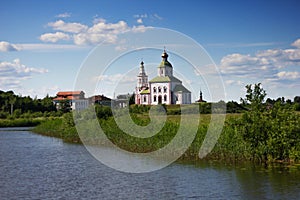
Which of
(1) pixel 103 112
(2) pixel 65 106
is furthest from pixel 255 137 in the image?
(2) pixel 65 106

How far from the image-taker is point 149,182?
67.0ft

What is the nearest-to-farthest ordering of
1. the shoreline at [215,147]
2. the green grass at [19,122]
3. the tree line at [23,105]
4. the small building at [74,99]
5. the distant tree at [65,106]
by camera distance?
the shoreline at [215,147] < the small building at [74,99] < the green grass at [19,122] < the tree line at [23,105] < the distant tree at [65,106]

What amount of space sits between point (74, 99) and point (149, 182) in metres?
75.3

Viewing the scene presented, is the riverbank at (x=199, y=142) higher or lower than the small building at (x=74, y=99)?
lower

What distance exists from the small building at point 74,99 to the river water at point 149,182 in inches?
1624

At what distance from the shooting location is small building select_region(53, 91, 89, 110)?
247 feet

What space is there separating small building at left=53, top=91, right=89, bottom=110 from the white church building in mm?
14403

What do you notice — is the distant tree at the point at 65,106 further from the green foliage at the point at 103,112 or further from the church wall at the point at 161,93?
the green foliage at the point at 103,112

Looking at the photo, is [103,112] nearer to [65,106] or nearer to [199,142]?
[199,142]

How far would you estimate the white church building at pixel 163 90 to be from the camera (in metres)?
93.5

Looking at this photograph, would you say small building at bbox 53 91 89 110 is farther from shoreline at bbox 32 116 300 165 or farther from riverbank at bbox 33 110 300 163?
shoreline at bbox 32 116 300 165

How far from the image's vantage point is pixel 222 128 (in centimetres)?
2709

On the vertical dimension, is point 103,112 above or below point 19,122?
above

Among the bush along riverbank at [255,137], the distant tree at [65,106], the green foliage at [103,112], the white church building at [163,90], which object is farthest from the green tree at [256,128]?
the distant tree at [65,106]
